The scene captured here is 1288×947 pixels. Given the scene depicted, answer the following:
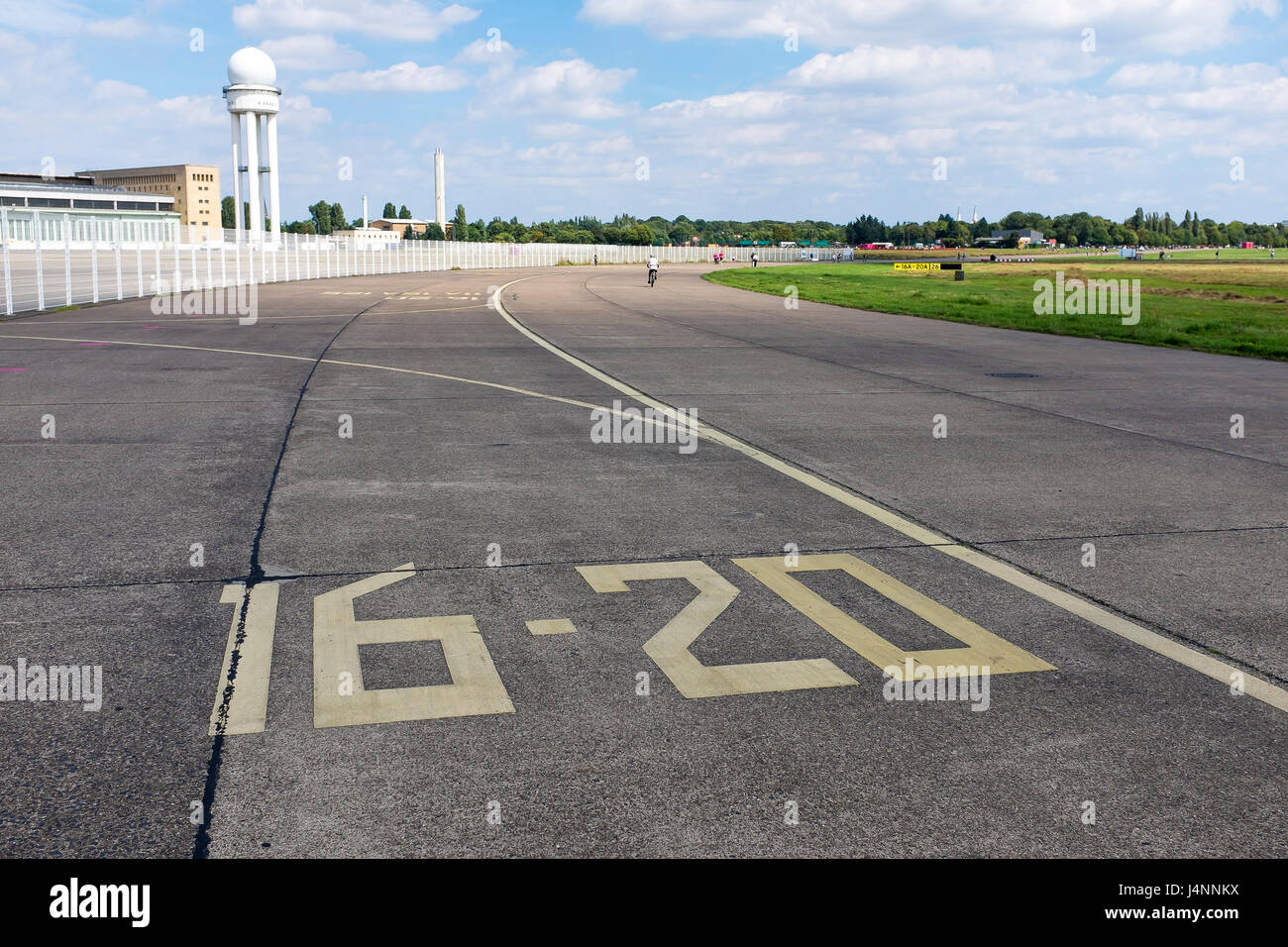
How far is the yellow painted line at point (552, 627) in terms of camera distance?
538 centimetres

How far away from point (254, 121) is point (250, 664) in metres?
140

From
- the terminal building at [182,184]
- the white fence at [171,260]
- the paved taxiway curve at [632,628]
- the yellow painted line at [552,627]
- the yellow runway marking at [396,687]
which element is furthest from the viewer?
the terminal building at [182,184]

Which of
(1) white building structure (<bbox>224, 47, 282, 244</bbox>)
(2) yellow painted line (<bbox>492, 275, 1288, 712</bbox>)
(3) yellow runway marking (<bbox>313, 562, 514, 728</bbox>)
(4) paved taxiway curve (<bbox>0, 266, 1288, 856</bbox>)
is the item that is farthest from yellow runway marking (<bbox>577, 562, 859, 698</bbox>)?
(1) white building structure (<bbox>224, 47, 282, 244</bbox>)

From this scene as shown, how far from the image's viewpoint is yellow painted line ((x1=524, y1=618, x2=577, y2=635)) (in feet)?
17.7

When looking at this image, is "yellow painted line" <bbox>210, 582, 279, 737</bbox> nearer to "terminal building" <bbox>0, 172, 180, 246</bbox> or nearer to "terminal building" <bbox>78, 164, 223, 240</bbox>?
"terminal building" <bbox>0, 172, 180, 246</bbox>

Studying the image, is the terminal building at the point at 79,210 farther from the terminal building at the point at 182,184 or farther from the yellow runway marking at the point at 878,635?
the yellow runway marking at the point at 878,635

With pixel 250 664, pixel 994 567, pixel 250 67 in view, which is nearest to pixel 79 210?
pixel 250 67

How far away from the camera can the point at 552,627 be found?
5453 mm

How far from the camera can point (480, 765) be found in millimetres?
3977

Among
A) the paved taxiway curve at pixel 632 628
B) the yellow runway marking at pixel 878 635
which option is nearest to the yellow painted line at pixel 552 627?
the paved taxiway curve at pixel 632 628

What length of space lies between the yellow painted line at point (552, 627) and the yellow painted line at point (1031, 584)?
256 centimetres
